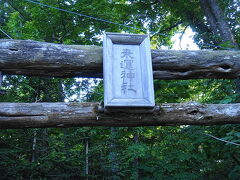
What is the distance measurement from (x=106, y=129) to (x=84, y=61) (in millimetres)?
3099

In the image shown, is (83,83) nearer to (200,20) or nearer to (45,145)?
(45,145)

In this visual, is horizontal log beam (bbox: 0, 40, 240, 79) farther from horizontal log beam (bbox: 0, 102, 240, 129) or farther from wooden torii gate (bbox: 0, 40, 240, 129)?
horizontal log beam (bbox: 0, 102, 240, 129)

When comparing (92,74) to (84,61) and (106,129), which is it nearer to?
(84,61)

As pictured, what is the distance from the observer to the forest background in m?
4.34

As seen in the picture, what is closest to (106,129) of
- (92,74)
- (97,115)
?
(92,74)

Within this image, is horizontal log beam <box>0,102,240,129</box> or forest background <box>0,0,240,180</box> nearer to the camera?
horizontal log beam <box>0,102,240,129</box>

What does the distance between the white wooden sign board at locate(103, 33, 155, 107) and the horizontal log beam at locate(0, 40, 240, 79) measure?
0.19 m

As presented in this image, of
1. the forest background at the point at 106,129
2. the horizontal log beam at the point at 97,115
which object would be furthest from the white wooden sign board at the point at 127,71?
the forest background at the point at 106,129

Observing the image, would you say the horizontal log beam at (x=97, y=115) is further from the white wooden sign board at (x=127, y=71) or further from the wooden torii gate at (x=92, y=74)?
the white wooden sign board at (x=127, y=71)

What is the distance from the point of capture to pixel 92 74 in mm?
2887

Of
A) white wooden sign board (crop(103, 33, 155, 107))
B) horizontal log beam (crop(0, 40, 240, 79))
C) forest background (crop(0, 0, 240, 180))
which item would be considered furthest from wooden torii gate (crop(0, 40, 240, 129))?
forest background (crop(0, 0, 240, 180))

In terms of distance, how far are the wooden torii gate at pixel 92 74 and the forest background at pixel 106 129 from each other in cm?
42

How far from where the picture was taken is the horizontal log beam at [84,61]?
104 inches

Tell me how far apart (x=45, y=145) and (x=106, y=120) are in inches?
105
